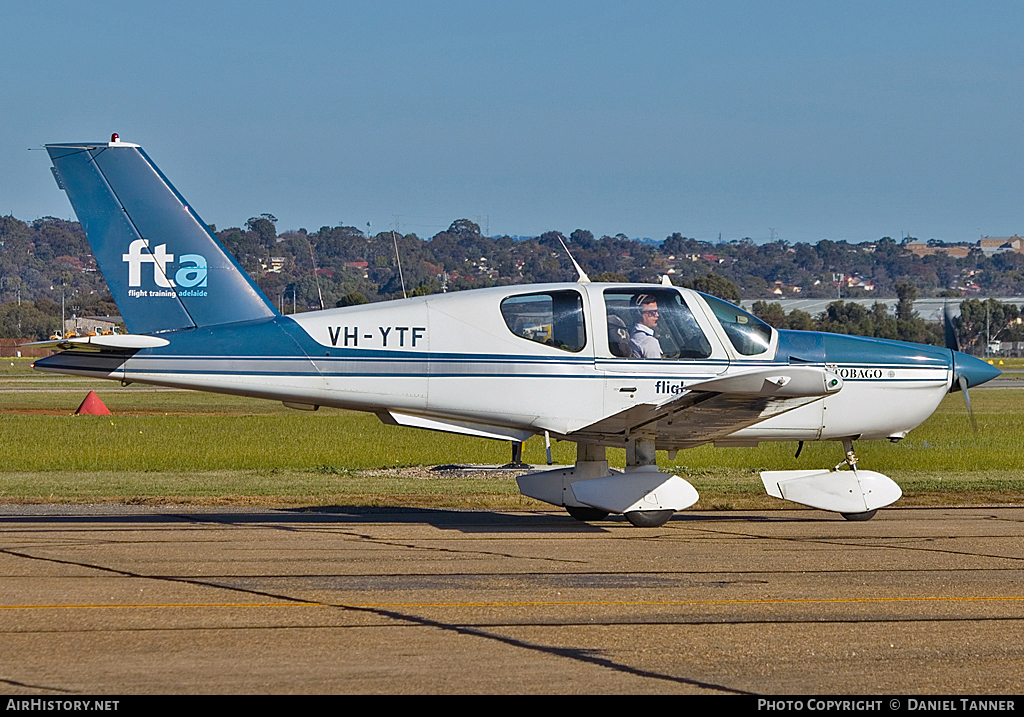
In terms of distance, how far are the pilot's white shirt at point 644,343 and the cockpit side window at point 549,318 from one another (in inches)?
20.0

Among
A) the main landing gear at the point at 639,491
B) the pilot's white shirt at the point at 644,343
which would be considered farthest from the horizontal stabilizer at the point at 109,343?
the pilot's white shirt at the point at 644,343

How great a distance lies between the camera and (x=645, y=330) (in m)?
12.1

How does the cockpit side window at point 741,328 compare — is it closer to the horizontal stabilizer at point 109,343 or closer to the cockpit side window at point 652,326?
the cockpit side window at point 652,326

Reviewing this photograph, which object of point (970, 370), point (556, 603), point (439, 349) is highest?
point (439, 349)

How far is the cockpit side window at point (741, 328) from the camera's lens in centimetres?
1230

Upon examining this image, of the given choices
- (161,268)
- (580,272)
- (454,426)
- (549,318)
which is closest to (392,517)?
(454,426)

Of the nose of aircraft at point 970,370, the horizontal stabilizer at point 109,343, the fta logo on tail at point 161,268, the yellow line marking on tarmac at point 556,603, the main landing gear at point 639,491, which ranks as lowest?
the yellow line marking on tarmac at point 556,603

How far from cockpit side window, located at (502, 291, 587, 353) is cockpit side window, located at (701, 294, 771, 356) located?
143 cm

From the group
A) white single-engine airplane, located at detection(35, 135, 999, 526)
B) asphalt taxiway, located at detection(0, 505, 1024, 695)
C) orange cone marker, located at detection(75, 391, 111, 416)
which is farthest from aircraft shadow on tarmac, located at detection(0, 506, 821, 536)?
orange cone marker, located at detection(75, 391, 111, 416)

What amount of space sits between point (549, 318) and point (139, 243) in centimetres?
415

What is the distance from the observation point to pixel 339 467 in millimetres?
20109

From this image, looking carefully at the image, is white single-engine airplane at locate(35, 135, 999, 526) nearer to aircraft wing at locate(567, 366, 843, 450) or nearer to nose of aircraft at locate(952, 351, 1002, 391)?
aircraft wing at locate(567, 366, 843, 450)

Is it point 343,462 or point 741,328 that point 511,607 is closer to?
point 741,328
